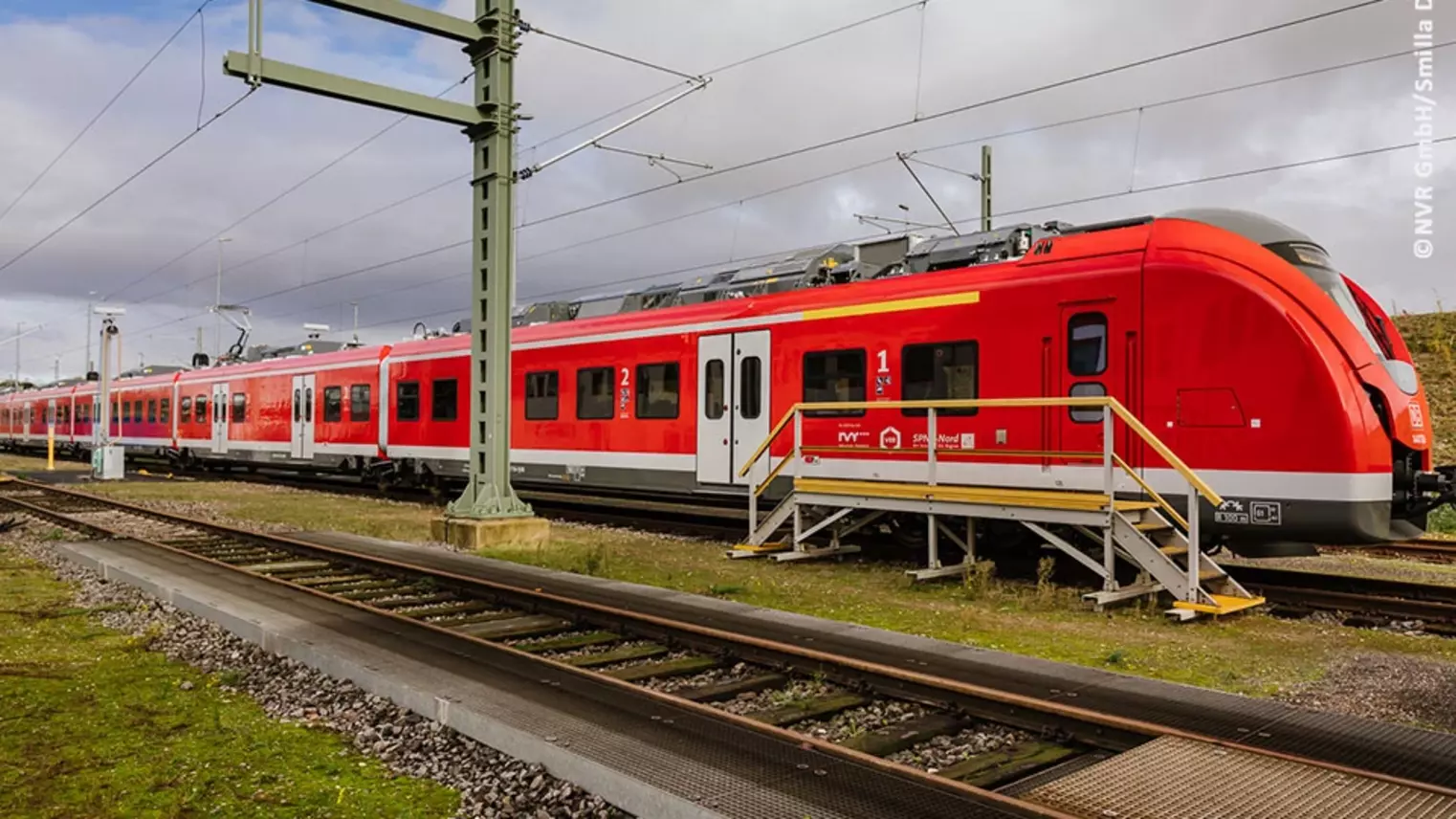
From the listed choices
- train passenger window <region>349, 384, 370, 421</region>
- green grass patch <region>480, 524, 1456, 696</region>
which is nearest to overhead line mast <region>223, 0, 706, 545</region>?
green grass patch <region>480, 524, 1456, 696</region>

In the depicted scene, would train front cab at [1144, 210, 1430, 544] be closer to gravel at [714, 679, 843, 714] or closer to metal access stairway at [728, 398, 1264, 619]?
metal access stairway at [728, 398, 1264, 619]

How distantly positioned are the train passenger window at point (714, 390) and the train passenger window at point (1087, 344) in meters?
5.64

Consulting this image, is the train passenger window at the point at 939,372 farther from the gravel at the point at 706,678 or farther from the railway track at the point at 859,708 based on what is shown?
the gravel at the point at 706,678

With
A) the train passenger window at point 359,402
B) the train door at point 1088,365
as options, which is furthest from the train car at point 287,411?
the train door at point 1088,365

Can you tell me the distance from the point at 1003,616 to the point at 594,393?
31.8 feet

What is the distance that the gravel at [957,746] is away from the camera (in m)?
Result: 4.99

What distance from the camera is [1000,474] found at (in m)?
11.1

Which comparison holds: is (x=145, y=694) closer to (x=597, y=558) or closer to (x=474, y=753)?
(x=474, y=753)

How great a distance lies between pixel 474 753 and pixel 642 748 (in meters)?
0.96

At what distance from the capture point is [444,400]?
68.1 ft

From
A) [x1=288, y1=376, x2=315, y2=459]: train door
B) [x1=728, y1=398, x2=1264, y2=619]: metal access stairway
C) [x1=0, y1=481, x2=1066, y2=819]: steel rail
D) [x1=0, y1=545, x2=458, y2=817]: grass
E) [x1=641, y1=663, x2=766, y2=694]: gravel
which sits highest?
[x1=288, y1=376, x2=315, y2=459]: train door

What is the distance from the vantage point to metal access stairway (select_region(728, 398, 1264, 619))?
888 cm

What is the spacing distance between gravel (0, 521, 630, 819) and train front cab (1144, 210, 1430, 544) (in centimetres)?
740

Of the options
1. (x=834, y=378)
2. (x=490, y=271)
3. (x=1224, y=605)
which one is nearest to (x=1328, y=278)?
(x=1224, y=605)
